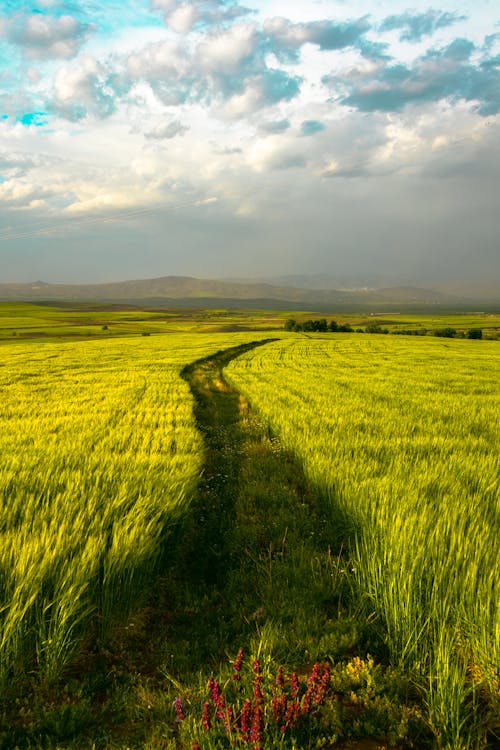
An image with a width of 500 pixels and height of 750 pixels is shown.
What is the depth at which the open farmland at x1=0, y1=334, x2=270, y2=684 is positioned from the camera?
2.92 m

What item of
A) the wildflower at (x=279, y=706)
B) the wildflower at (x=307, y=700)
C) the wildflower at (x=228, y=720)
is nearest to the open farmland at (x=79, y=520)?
the wildflower at (x=228, y=720)

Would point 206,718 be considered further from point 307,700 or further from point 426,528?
point 426,528

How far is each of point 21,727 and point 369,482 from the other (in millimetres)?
4126

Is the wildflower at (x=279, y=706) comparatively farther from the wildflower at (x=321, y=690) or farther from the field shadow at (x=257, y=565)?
the field shadow at (x=257, y=565)

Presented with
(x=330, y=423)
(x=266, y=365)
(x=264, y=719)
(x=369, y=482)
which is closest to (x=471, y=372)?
(x=266, y=365)

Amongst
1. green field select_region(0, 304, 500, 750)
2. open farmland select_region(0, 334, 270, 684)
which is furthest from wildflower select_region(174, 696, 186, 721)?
open farmland select_region(0, 334, 270, 684)

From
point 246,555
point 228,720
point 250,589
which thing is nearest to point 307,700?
point 228,720

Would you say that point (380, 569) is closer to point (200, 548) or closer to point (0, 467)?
point (200, 548)

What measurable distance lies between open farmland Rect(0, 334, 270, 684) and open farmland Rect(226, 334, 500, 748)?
2.09 m

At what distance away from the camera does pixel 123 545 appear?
3654 millimetres

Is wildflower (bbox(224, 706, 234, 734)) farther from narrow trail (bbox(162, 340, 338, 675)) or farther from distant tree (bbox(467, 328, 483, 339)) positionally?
distant tree (bbox(467, 328, 483, 339))

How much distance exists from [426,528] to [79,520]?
3.42m

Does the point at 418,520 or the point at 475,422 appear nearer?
the point at 418,520

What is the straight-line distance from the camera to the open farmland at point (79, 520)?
292 cm
